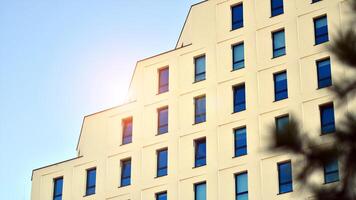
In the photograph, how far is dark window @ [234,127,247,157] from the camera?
184ft

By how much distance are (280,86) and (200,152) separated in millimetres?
5233

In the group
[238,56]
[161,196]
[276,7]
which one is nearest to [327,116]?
[238,56]

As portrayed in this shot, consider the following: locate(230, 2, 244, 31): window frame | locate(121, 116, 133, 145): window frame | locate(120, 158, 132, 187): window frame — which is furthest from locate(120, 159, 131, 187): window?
locate(230, 2, 244, 31): window frame

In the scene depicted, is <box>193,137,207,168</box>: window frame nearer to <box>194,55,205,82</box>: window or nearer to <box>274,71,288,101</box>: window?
<box>194,55,205,82</box>: window

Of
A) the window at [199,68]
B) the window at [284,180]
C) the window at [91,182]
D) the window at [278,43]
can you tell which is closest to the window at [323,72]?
the window at [278,43]

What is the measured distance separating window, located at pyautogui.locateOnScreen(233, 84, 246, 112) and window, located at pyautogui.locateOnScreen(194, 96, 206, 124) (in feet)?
5.94

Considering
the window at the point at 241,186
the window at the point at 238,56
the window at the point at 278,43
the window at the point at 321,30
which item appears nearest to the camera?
the window at the point at 241,186

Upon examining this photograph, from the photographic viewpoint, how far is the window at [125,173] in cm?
5990

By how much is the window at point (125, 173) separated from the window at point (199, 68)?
565 centimetres

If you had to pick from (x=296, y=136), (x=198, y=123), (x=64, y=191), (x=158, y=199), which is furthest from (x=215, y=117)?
(x=296, y=136)

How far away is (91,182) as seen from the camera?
202ft

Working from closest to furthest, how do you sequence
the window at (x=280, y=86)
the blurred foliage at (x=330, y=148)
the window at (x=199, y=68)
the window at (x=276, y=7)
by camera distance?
the blurred foliage at (x=330, y=148) < the window at (x=280, y=86) < the window at (x=276, y=7) < the window at (x=199, y=68)

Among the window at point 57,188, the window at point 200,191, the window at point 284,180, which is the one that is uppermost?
the window at point 57,188

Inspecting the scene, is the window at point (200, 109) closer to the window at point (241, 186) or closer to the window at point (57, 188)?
the window at point (241, 186)
